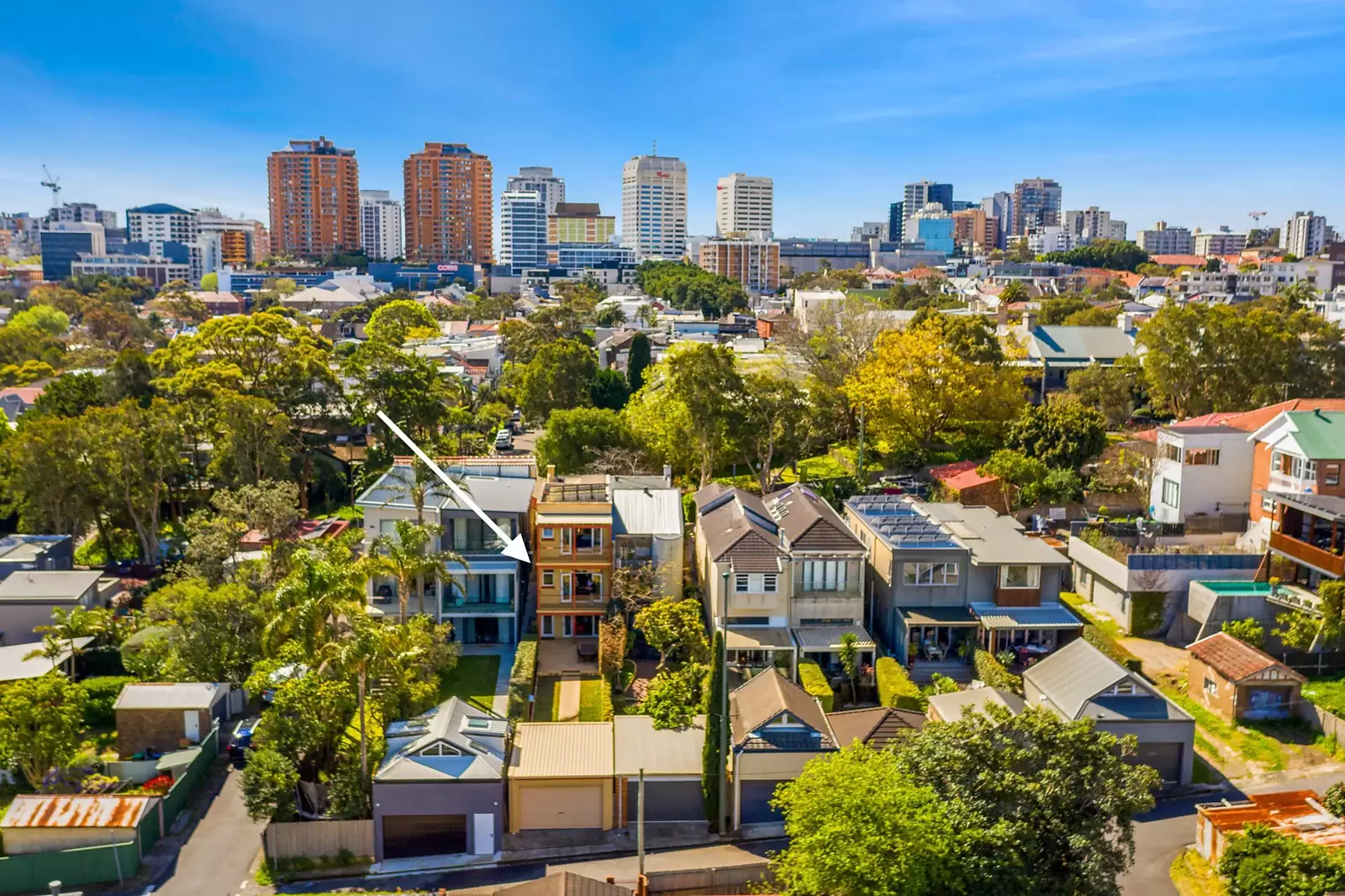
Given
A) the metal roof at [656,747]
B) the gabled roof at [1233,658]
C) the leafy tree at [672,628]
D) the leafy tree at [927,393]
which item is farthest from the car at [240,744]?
the leafy tree at [927,393]

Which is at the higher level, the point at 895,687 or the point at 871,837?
the point at 871,837

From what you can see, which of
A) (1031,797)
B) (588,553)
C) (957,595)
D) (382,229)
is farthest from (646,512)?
(382,229)

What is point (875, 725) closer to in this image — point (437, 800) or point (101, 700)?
point (437, 800)

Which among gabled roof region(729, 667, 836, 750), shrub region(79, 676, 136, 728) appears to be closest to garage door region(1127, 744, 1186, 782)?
gabled roof region(729, 667, 836, 750)

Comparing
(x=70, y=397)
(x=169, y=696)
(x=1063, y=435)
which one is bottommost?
(x=169, y=696)

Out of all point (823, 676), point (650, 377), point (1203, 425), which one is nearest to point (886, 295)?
point (650, 377)

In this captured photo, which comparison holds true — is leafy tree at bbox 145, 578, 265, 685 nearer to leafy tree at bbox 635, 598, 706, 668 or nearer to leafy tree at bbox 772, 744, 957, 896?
leafy tree at bbox 635, 598, 706, 668
